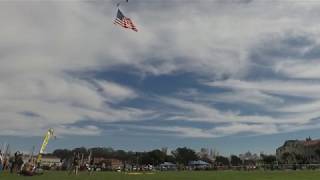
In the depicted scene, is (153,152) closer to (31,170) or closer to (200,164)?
(200,164)

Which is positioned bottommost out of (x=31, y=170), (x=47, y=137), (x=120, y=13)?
(x=31, y=170)

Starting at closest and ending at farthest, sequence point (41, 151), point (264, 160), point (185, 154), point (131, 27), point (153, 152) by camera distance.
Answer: point (131, 27) < point (41, 151) < point (264, 160) < point (153, 152) < point (185, 154)

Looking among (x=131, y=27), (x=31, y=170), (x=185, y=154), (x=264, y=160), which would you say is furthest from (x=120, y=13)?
(x=185, y=154)

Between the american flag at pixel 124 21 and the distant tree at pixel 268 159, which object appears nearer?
the american flag at pixel 124 21

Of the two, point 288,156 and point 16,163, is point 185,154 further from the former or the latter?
point 16,163

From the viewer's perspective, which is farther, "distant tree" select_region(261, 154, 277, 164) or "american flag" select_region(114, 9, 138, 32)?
"distant tree" select_region(261, 154, 277, 164)

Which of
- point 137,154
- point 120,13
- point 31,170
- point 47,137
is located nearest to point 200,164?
point 137,154

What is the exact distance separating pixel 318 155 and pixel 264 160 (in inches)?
1102

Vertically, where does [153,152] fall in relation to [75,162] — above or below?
above

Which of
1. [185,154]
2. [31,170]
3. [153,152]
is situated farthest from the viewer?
[185,154]

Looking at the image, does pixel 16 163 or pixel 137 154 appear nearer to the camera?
pixel 16 163

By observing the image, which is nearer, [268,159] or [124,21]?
[124,21]

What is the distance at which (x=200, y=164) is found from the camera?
122312 mm

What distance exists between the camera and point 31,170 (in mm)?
38719
